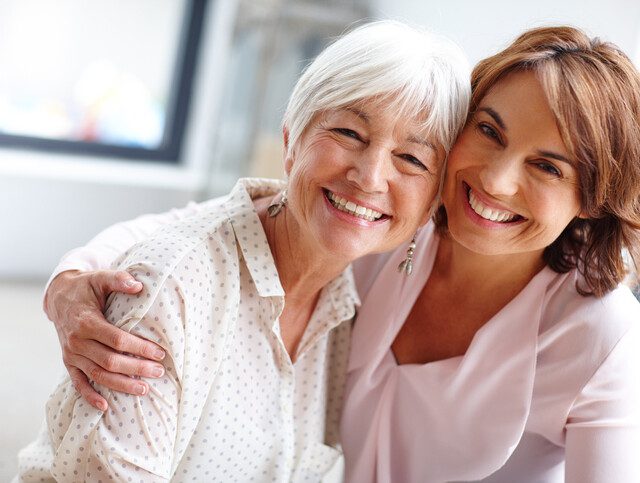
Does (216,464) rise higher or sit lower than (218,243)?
lower

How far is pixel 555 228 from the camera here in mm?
1658

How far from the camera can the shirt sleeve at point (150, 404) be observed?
1407 mm

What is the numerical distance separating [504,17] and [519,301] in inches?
67.2

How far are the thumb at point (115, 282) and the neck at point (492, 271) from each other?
77cm

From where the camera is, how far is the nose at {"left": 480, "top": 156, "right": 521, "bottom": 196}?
161 centimetres

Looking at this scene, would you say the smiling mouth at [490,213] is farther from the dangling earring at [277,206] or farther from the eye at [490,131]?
the dangling earring at [277,206]

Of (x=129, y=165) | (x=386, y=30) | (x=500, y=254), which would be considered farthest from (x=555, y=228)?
(x=129, y=165)

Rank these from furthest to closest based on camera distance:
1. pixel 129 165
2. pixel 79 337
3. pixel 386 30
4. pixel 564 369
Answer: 1. pixel 129 165
2. pixel 564 369
3. pixel 386 30
4. pixel 79 337

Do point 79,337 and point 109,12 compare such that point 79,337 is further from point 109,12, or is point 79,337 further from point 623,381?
point 109,12

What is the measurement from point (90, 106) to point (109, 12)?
520 mm

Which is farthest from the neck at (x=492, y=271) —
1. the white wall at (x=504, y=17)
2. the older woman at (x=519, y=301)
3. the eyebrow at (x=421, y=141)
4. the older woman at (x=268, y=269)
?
the white wall at (x=504, y=17)

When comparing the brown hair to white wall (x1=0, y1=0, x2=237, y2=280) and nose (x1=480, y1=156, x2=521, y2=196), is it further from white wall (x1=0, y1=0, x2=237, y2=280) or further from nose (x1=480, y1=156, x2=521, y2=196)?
white wall (x1=0, y1=0, x2=237, y2=280)

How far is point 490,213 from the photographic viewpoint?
1.66 meters

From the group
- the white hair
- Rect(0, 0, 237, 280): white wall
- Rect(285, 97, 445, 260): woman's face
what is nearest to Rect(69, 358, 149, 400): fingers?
Rect(285, 97, 445, 260): woman's face
